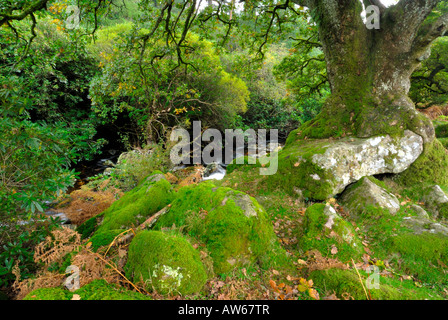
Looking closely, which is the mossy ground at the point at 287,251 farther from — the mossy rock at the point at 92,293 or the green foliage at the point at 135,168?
the green foliage at the point at 135,168

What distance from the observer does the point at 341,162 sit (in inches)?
180

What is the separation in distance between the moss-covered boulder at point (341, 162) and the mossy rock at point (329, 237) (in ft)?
3.62

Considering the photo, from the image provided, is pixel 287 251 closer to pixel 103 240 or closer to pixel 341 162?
pixel 341 162

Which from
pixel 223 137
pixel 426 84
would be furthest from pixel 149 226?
pixel 426 84

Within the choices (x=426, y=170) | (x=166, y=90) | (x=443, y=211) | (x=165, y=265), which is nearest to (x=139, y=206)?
(x=165, y=265)

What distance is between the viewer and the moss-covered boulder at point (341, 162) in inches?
176

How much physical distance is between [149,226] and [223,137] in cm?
1131

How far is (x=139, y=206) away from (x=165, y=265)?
206 centimetres

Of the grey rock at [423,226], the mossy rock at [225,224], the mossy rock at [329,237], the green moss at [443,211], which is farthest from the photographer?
Result: the green moss at [443,211]

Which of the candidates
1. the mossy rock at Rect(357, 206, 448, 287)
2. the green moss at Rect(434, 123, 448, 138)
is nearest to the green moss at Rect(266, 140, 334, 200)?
the mossy rock at Rect(357, 206, 448, 287)

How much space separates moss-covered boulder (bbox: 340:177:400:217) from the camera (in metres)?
4.04

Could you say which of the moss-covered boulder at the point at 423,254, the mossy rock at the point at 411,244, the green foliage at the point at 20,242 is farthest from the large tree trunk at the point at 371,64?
the green foliage at the point at 20,242

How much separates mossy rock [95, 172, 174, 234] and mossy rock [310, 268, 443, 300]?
2.89 meters

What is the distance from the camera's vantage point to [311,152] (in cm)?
485
